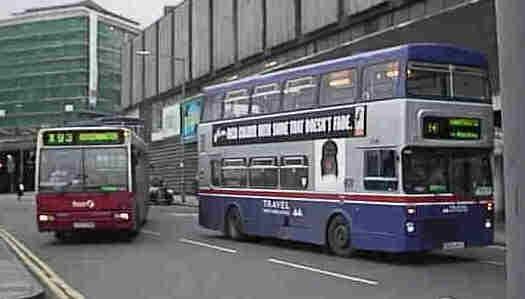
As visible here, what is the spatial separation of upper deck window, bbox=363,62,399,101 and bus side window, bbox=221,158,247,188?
508 centimetres

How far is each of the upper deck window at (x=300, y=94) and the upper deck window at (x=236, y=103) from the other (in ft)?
5.89

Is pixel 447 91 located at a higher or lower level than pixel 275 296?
higher

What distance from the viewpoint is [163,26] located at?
60.8 metres

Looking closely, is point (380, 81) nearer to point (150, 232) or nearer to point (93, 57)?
point (150, 232)

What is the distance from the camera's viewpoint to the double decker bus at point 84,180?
60.6ft

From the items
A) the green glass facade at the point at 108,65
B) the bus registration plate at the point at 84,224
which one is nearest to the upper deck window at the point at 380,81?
the bus registration plate at the point at 84,224

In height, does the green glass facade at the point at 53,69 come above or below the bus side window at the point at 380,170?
above

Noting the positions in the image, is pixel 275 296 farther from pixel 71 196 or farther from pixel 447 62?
pixel 71 196

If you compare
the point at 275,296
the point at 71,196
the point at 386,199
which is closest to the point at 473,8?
the point at 386,199

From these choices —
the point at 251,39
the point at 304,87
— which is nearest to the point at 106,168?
the point at 304,87

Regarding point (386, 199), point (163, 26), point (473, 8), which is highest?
point (163, 26)

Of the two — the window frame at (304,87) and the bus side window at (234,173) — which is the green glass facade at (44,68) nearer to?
the bus side window at (234,173)

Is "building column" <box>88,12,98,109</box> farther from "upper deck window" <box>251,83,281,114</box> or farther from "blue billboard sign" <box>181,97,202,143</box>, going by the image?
"upper deck window" <box>251,83,281,114</box>

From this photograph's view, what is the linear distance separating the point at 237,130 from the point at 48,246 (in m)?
5.48
